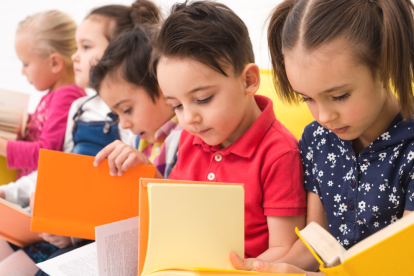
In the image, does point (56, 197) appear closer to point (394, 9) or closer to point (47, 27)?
point (394, 9)

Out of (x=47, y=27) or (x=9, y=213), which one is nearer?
(x=9, y=213)

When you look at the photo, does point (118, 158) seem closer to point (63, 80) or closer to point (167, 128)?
point (167, 128)

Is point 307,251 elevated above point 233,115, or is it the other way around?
point 233,115

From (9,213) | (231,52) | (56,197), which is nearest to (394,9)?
(231,52)

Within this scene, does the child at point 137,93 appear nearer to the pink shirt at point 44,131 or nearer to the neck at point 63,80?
the pink shirt at point 44,131

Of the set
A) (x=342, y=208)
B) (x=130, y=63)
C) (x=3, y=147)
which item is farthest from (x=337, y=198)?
(x=3, y=147)

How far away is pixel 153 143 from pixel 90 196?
14.7 inches

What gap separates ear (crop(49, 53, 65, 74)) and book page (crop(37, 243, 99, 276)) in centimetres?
115

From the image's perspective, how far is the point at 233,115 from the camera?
0.83 meters

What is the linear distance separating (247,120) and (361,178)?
0.97 ft

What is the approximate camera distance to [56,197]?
0.87 meters

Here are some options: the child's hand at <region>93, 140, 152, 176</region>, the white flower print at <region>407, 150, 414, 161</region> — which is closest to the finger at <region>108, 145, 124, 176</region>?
the child's hand at <region>93, 140, 152, 176</region>

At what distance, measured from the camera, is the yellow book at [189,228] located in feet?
1.88

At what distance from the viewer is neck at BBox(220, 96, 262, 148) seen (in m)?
0.90
